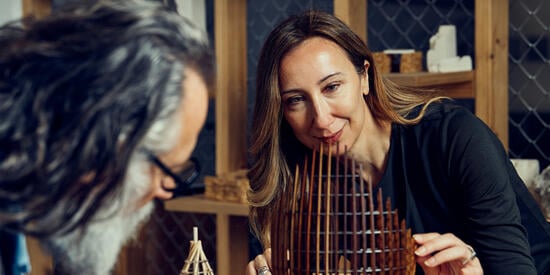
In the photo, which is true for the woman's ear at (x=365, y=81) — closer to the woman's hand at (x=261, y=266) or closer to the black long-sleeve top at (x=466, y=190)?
the black long-sleeve top at (x=466, y=190)

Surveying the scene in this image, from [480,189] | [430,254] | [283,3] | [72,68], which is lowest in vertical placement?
[430,254]

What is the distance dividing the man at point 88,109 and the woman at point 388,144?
2.51 ft

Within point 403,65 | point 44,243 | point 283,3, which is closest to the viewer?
point 44,243

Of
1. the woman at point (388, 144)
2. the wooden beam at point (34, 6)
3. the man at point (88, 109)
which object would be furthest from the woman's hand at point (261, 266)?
the wooden beam at point (34, 6)

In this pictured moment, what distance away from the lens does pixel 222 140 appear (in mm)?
3184

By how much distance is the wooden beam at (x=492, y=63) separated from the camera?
2.78 meters

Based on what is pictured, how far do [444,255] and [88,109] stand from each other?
0.85 m

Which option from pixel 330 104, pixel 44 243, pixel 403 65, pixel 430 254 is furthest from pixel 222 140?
pixel 44 243

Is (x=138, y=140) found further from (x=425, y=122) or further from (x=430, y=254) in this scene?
(x=425, y=122)

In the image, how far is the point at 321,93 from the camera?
6.34 feet

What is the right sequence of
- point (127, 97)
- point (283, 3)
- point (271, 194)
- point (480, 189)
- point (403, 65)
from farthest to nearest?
point (283, 3)
point (403, 65)
point (271, 194)
point (480, 189)
point (127, 97)

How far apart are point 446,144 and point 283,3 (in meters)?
1.74

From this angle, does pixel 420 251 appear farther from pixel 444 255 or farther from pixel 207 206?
pixel 207 206

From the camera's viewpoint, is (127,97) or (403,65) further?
(403,65)
